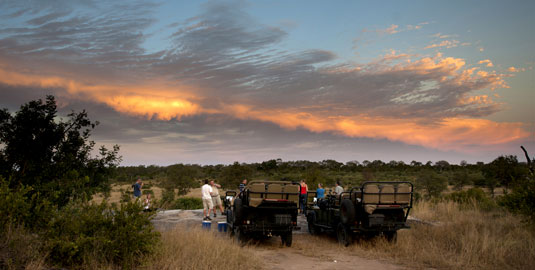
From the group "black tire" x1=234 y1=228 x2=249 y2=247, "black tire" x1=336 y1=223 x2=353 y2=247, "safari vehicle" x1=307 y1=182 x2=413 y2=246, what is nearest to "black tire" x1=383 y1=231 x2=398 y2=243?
"safari vehicle" x1=307 y1=182 x2=413 y2=246

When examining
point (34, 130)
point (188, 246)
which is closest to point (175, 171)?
point (34, 130)

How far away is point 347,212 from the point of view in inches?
460

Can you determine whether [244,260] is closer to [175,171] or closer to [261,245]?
[261,245]

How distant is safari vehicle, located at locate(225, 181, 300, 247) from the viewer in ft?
38.9

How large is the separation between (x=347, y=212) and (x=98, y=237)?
22.7ft

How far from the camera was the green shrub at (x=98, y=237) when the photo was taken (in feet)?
23.5

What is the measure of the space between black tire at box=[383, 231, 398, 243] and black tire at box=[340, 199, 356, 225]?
5.46 feet

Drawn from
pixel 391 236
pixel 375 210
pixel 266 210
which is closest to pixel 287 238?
pixel 266 210

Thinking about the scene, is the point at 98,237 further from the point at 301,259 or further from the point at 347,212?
the point at 347,212

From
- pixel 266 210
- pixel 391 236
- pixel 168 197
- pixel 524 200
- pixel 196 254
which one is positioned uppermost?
pixel 524 200

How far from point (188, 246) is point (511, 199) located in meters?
10.9

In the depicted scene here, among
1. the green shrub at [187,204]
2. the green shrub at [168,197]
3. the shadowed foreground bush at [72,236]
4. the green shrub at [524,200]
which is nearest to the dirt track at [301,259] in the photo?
the shadowed foreground bush at [72,236]

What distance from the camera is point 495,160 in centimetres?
3472

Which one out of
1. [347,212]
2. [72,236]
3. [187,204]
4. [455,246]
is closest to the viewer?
[72,236]
